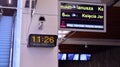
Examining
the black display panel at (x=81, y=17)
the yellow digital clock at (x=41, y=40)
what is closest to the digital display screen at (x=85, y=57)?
the black display panel at (x=81, y=17)

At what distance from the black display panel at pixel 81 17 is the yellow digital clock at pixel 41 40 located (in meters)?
1.28

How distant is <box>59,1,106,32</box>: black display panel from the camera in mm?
6918

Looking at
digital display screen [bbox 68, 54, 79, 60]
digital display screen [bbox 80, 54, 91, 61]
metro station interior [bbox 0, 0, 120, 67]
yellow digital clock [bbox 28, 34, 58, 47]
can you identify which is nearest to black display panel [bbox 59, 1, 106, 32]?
metro station interior [bbox 0, 0, 120, 67]

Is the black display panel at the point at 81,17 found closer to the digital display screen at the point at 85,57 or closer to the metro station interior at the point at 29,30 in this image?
the metro station interior at the point at 29,30

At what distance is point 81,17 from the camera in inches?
278

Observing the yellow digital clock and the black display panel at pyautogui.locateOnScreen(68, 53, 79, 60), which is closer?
the yellow digital clock

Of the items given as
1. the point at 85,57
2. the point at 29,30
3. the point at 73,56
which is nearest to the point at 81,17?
the point at 29,30

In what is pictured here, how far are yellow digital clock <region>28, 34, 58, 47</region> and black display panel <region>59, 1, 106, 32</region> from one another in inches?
50.3

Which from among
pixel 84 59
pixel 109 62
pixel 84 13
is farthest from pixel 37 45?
pixel 84 59

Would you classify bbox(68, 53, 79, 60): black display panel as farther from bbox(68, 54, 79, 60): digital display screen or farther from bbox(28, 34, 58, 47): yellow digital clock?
bbox(28, 34, 58, 47): yellow digital clock

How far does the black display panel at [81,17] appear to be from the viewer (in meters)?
6.92

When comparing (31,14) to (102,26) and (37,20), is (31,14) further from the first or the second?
(102,26)

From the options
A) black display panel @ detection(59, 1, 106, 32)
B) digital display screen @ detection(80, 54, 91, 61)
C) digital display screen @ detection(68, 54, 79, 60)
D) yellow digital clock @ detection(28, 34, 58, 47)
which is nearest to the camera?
yellow digital clock @ detection(28, 34, 58, 47)

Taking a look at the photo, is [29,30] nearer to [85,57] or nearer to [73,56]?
[85,57]
